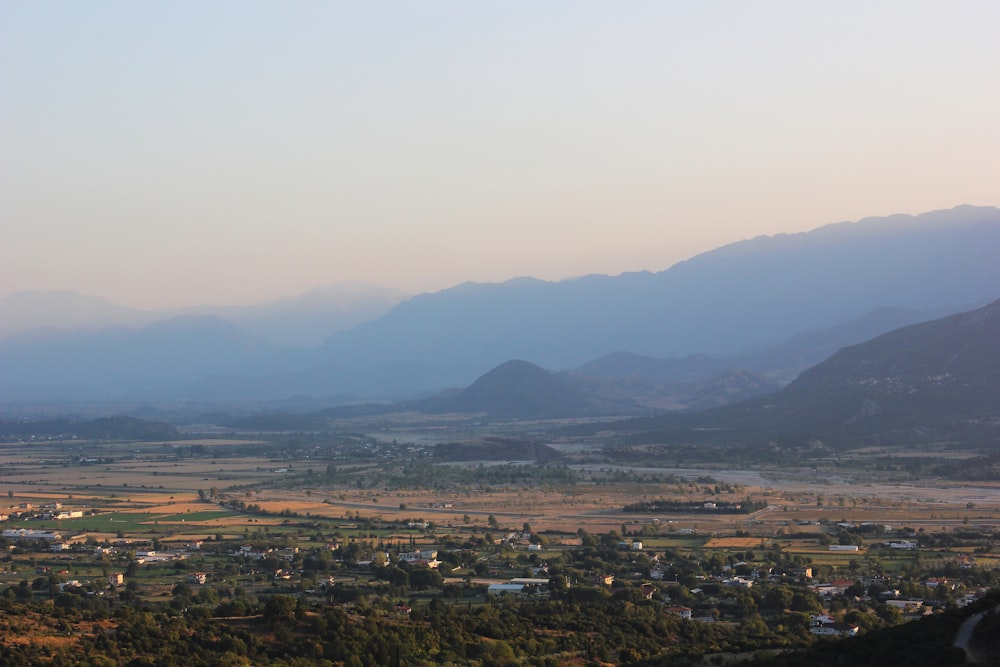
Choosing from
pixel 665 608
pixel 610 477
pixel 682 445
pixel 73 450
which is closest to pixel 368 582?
pixel 665 608

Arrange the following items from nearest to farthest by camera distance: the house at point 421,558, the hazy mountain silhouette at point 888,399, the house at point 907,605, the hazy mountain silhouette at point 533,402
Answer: the house at point 907,605 → the house at point 421,558 → the hazy mountain silhouette at point 888,399 → the hazy mountain silhouette at point 533,402

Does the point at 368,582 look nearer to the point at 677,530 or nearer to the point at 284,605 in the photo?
the point at 284,605

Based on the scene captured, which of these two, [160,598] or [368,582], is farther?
[368,582]

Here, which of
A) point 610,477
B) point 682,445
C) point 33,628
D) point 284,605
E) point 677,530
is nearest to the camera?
point 33,628

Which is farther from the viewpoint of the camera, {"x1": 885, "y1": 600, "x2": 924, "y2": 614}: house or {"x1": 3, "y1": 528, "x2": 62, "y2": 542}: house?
{"x1": 3, "y1": 528, "x2": 62, "y2": 542}: house

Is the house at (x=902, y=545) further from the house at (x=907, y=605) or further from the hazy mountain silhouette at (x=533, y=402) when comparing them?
the hazy mountain silhouette at (x=533, y=402)

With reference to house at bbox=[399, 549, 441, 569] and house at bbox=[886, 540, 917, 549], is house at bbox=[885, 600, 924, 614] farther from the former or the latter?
house at bbox=[399, 549, 441, 569]

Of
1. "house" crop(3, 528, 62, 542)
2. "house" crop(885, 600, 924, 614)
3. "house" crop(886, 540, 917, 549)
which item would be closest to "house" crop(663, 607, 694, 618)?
"house" crop(885, 600, 924, 614)

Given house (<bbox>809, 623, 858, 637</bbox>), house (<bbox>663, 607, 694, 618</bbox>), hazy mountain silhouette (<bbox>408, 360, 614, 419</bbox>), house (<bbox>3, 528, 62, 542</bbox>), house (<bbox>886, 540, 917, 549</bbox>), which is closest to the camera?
house (<bbox>809, 623, 858, 637</bbox>)

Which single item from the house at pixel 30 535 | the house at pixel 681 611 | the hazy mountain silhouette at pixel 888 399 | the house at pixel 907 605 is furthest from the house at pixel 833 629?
the hazy mountain silhouette at pixel 888 399

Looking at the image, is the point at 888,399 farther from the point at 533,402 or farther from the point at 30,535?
the point at 30,535

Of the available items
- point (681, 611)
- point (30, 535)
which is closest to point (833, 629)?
point (681, 611)
